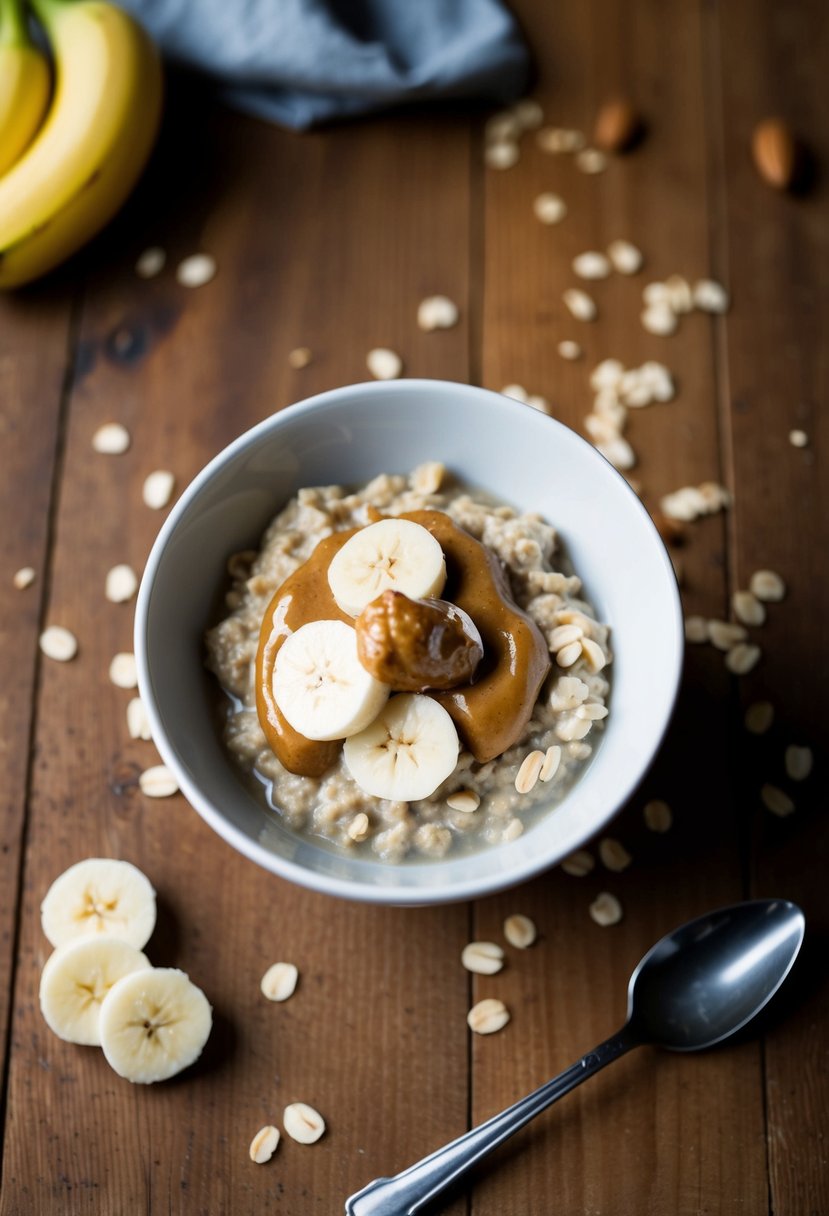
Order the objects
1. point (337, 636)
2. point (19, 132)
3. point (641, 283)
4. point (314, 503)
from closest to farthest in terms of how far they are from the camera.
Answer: point (337, 636) < point (314, 503) < point (19, 132) < point (641, 283)

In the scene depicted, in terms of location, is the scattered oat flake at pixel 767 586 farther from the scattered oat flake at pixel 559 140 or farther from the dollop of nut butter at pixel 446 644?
the scattered oat flake at pixel 559 140

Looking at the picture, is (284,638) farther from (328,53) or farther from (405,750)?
(328,53)

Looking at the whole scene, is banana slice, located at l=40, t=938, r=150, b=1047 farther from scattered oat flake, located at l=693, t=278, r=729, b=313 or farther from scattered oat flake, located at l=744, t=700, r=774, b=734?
scattered oat flake, located at l=693, t=278, r=729, b=313

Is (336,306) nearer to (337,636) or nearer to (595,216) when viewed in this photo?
(595,216)

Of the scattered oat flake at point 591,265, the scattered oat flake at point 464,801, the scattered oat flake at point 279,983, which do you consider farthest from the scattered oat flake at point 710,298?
the scattered oat flake at point 279,983

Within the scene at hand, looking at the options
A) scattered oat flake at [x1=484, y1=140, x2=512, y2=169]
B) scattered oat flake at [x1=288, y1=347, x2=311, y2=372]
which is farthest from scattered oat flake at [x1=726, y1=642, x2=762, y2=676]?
scattered oat flake at [x1=484, y1=140, x2=512, y2=169]

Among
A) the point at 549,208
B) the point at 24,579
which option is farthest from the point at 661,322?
the point at 24,579

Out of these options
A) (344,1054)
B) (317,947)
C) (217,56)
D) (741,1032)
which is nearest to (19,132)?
(217,56)
